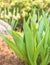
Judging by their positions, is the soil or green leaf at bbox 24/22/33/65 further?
the soil

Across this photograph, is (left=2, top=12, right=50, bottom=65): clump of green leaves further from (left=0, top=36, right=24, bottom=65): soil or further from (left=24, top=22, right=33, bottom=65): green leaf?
(left=0, top=36, right=24, bottom=65): soil

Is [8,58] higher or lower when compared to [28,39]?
lower

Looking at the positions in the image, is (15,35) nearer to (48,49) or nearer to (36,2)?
(48,49)

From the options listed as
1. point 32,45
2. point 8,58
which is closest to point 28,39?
point 32,45

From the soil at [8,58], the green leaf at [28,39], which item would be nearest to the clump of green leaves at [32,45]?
the green leaf at [28,39]

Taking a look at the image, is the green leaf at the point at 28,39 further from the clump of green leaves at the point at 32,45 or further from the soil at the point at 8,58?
the soil at the point at 8,58

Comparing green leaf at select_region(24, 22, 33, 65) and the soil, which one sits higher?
green leaf at select_region(24, 22, 33, 65)

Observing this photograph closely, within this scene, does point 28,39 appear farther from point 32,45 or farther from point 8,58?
point 8,58

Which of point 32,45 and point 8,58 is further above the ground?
point 32,45

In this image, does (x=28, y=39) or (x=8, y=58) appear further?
(x=8, y=58)

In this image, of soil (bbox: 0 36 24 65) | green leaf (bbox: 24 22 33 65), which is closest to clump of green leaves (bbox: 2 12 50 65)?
green leaf (bbox: 24 22 33 65)
